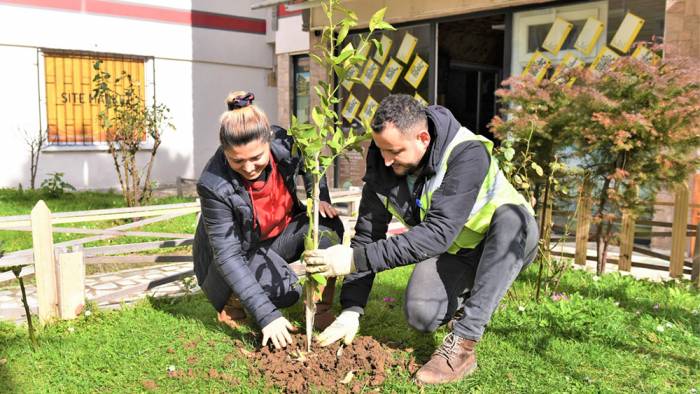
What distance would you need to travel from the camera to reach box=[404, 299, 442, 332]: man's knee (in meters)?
3.23

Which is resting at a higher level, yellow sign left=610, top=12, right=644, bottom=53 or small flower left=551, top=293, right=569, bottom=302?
yellow sign left=610, top=12, right=644, bottom=53

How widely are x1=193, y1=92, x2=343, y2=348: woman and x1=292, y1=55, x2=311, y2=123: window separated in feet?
28.9

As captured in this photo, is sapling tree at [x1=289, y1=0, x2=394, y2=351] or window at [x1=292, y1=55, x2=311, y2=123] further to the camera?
window at [x1=292, y1=55, x2=311, y2=123]

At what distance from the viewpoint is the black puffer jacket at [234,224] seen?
326cm

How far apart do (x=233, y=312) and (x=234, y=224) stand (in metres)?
0.76

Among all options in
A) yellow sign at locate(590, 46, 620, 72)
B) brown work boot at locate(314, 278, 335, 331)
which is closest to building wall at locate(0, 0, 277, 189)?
yellow sign at locate(590, 46, 620, 72)

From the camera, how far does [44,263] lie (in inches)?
156

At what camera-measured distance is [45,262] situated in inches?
157

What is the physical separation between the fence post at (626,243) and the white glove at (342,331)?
3.38 m

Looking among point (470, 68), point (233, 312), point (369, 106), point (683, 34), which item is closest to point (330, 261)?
point (233, 312)

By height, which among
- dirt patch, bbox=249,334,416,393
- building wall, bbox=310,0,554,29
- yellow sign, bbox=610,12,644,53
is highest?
building wall, bbox=310,0,554,29

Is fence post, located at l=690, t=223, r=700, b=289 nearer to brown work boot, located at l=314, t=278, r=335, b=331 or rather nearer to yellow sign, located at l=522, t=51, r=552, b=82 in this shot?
brown work boot, located at l=314, t=278, r=335, b=331

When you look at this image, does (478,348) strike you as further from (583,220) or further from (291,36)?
(291,36)

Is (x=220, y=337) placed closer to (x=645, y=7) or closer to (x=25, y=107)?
(x=645, y=7)
